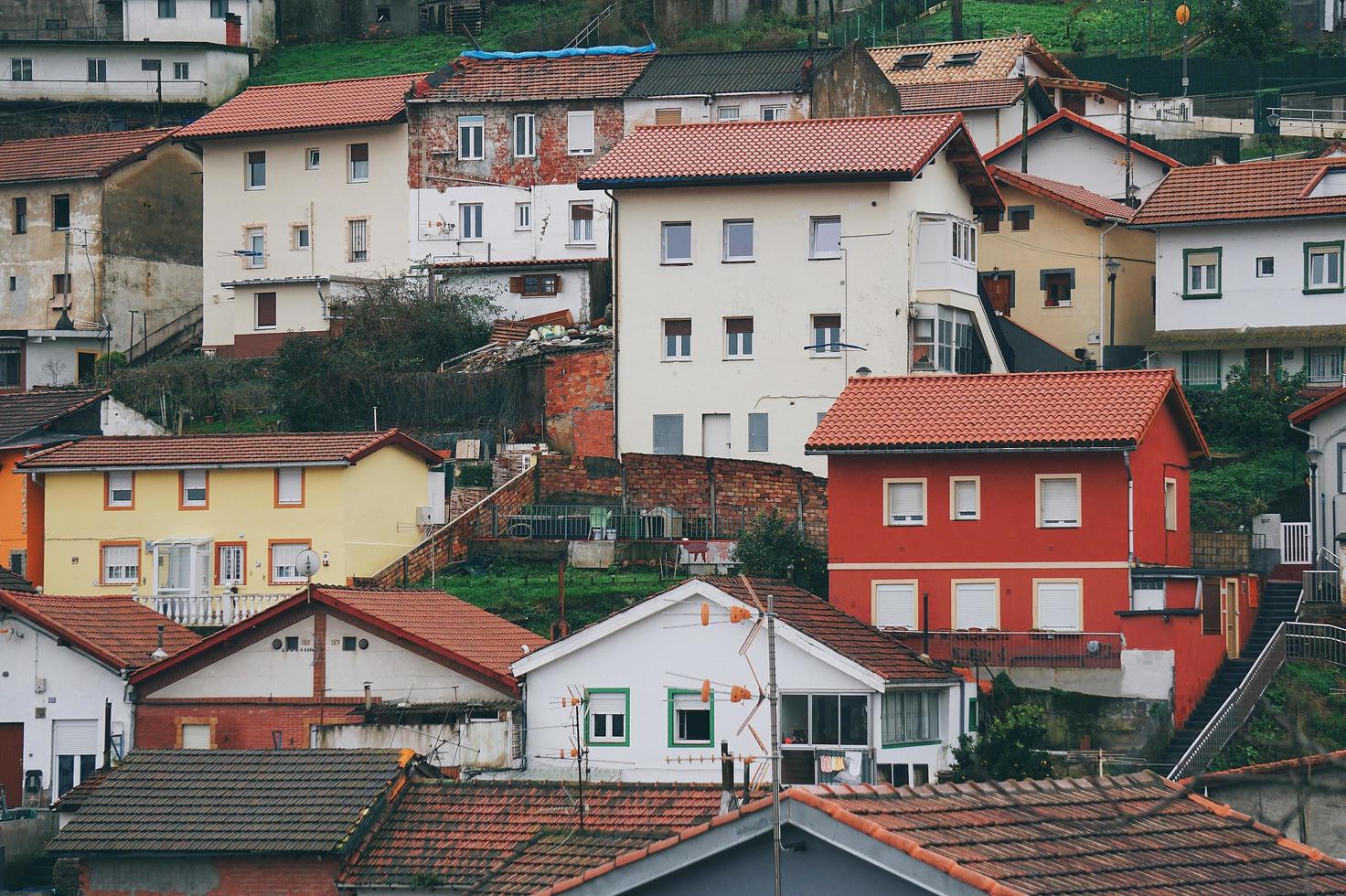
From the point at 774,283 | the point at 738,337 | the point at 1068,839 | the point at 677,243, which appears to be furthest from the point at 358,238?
the point at 1068,839

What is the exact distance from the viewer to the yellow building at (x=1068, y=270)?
5772cm

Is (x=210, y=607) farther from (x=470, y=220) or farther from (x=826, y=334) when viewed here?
(x=470, y=220)

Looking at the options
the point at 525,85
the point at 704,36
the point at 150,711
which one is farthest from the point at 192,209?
the point at 150,711

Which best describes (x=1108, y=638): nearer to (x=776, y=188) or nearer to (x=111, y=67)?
(x=776, y=188)

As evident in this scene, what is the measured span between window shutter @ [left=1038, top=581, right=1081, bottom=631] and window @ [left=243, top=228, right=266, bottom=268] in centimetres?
3224

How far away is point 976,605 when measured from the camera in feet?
133

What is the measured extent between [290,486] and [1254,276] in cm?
2377

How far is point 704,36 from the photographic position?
85438mm

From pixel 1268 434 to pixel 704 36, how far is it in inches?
1555

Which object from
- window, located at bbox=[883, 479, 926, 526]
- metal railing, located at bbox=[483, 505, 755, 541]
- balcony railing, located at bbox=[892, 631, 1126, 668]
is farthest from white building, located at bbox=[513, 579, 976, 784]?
metal railing, located at bbox=[483, 505, 755, 541]

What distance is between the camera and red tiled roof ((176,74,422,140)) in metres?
64.8

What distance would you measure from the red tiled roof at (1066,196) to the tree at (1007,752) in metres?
24.7

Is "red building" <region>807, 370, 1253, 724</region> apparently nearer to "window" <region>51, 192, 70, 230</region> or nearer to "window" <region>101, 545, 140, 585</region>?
"window" <region>101, 545, 140, 585</region>

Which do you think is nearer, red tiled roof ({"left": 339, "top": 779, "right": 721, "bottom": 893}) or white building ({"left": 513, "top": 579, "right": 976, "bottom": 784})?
red tiled roof ({"left": 339, "top": 779, "right": 721, "bottom": 893})
